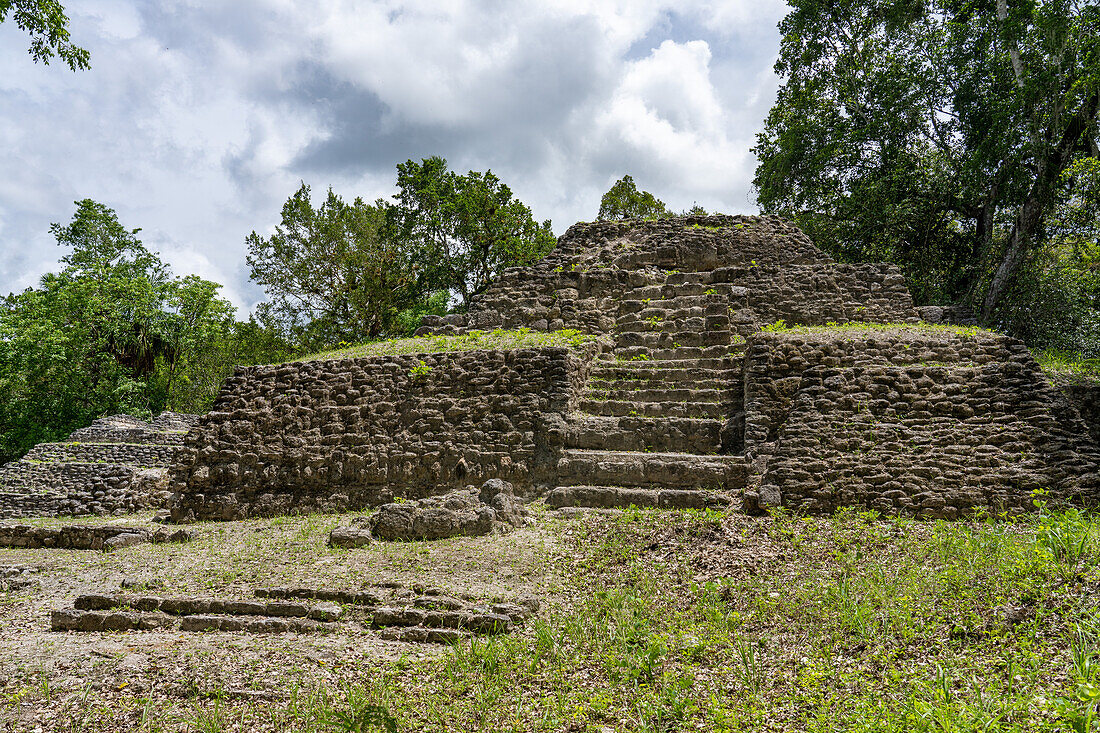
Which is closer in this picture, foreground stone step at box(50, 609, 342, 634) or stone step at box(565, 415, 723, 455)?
foreground stone step at box(50, 609, 342, 634)

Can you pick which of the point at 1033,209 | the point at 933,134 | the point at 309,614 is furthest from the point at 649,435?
the point at 933,134

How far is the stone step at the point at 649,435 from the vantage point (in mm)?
8781

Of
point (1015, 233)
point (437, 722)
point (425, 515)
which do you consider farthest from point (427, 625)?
point (1015, 233)

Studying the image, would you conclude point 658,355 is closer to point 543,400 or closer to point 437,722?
point 543,400

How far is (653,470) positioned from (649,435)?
0.94 m

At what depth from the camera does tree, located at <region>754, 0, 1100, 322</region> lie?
16.7 m

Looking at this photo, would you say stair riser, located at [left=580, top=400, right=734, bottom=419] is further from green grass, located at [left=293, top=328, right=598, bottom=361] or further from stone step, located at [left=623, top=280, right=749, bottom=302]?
stone step, located at [left=623, top=280, right=749, bottom=302]

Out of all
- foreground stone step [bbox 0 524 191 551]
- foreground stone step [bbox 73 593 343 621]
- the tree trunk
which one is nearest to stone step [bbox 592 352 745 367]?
foreground stone step [bbox 73 593 343 621]

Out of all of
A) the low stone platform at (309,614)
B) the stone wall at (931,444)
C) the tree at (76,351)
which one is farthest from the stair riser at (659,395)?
the tree at (76,351)

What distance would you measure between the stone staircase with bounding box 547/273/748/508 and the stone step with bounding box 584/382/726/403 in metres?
0.02

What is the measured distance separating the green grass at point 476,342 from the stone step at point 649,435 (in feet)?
4.76

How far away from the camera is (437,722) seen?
142 inches

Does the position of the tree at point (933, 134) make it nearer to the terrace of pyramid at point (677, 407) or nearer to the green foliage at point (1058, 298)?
the green foliage at point (1058, 298)

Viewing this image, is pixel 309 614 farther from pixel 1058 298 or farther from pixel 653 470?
pixel 1058 298
